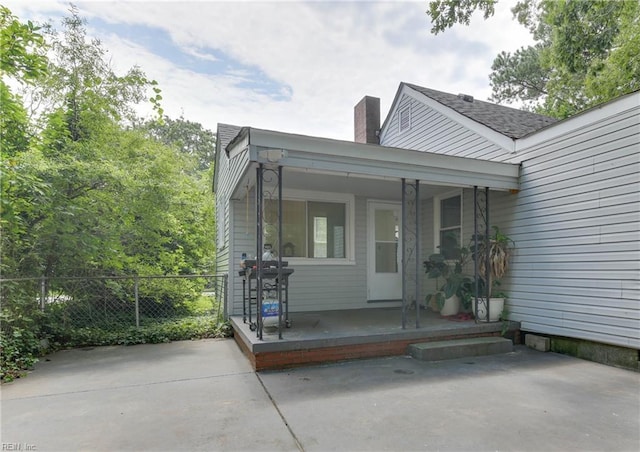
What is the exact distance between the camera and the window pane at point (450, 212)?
6.37 metres

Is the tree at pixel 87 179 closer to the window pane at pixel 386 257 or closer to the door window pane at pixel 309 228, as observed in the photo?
the door window pane at pixel 309 228

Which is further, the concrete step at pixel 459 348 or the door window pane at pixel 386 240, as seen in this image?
the door window pane at pixel 386 240

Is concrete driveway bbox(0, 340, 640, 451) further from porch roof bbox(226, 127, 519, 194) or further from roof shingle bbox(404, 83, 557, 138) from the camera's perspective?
roof shingle bbox(404, 83, 557, 138)

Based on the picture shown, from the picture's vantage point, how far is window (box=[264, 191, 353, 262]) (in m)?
6.32

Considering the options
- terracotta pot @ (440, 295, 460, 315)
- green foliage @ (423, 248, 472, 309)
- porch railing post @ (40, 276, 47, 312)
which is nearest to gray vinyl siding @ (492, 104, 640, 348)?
green foliage @ (423, 248, 472, 309)

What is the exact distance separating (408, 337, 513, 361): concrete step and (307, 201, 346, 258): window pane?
260cm

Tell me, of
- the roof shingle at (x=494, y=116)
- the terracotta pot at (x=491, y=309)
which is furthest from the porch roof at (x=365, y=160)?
the terracotta pot at (x=491, y=309)

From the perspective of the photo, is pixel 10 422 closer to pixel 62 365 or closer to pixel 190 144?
pixel 62 365

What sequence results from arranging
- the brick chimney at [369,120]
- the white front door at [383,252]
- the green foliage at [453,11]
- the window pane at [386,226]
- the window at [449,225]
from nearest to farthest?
the window at [449,225] → the green foliage at [453,11] → the white front door at [383,252] → the window pane at [386,226] → the brick chimney at [369,120]

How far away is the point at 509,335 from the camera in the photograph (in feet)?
16.6

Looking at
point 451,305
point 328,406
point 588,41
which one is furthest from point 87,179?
point 588,41

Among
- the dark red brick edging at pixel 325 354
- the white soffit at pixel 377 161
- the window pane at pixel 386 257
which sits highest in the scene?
the white soffit at pixel 377 161

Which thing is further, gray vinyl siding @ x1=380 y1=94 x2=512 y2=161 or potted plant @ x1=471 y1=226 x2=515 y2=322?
gray vinyl siding @ x1=380 y1=94 x2=512 y2=161

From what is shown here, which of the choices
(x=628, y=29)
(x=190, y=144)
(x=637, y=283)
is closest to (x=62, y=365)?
(x=637, y=283)
